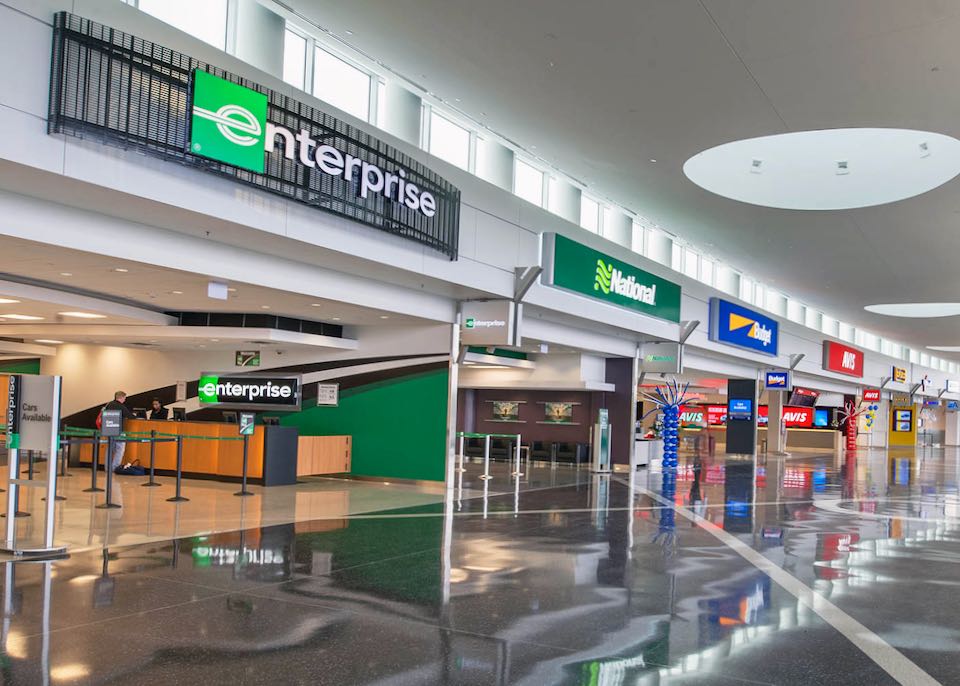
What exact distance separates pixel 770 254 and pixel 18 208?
16.0 m

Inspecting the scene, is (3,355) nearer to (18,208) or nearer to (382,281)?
(382,281)

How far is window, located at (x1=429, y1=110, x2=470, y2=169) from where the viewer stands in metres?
12.6

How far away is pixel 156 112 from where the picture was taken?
26.7 ft

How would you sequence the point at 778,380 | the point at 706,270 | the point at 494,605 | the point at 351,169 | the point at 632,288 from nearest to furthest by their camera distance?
the point at 494,605 < the point at 351,169 < the point at 632,288 < the point at 706,270 < the point at 778,380

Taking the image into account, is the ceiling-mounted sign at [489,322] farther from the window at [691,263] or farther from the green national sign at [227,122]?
the window at [691,263]

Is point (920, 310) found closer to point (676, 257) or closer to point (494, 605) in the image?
point (676, 257)

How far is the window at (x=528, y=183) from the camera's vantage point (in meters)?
14.5

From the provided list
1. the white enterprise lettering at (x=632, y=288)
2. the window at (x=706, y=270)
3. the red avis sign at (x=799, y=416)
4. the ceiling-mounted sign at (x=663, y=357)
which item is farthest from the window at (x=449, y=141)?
the red avis sign at (x=799, y=416)

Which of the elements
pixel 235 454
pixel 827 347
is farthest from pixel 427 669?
pixel 827 347

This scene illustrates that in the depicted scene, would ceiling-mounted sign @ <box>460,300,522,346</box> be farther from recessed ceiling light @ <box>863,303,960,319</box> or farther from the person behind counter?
recessed ceiling light @ <box>863,303,960,319</box>

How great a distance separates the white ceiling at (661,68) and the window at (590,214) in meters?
1.89

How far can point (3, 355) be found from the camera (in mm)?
19953

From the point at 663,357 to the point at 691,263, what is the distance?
2580 millimetres

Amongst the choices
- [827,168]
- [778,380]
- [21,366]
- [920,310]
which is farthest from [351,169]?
[920,310]
